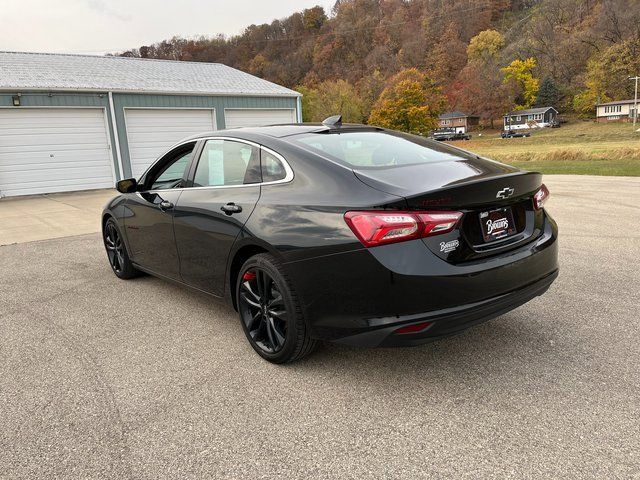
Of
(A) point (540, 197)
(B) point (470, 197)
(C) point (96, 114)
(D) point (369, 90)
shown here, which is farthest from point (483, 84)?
(B) point (470, 197)

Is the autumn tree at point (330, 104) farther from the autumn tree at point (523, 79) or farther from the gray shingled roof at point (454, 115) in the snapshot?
the autumn tree at point (523, 79)

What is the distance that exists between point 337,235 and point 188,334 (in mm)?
1735

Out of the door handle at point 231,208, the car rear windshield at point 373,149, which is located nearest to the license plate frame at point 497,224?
the car rear windshield at point 373,149

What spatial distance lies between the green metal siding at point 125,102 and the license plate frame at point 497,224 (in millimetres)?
15151

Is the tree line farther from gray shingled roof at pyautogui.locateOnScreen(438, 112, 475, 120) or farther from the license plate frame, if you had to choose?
the license plate frame

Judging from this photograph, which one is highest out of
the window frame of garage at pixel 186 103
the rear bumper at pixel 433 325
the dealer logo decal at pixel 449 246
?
the window frame of garage at pixel 186 103

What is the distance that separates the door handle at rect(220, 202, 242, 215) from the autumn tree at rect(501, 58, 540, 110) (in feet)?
362

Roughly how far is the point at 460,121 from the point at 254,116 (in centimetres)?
9774

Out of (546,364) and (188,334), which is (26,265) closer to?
(188,334)

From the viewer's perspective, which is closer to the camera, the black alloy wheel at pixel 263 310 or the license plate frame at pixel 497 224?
the license plate frame at pixel 497 224

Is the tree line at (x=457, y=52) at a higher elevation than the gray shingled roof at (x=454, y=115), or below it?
higher

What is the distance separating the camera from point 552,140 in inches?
2628

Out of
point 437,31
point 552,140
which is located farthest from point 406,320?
point 437,31

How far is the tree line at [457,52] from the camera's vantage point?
8819 centimetres
